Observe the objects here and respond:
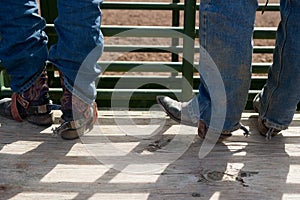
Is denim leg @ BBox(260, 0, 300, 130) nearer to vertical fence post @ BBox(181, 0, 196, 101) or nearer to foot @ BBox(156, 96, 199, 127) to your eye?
foot @ BBox(156, 96, 199, 127)

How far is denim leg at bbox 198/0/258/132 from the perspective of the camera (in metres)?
1.86

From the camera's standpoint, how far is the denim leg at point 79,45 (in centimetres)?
195

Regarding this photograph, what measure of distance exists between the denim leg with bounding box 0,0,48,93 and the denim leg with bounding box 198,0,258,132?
0.71 meters

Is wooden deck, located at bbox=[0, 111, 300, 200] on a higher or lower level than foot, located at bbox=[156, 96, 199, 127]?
lower

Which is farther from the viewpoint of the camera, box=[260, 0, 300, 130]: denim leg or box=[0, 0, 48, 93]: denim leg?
box=[0, 0, 48, 93]: denim leg

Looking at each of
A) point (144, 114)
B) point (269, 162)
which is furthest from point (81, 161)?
point (269, 162)

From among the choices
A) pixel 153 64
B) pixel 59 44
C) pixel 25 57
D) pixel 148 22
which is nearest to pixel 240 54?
pixel 59 44

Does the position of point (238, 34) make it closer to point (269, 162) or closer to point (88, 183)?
point (269, 162)

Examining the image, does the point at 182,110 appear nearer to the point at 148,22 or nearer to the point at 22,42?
the point at 22,42

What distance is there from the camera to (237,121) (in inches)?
82.4

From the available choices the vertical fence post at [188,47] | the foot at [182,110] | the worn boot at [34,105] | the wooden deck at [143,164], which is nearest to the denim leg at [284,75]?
the wooden deck at [143,164]

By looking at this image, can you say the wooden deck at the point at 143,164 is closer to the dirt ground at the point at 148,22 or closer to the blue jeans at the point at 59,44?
the blue jeans at the point at 59,44

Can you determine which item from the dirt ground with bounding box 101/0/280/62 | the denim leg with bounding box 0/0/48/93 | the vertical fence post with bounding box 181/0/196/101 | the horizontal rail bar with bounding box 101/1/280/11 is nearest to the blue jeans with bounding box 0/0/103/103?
the denim leg with bounding box 0/0/48/93

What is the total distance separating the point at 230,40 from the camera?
188 cm
